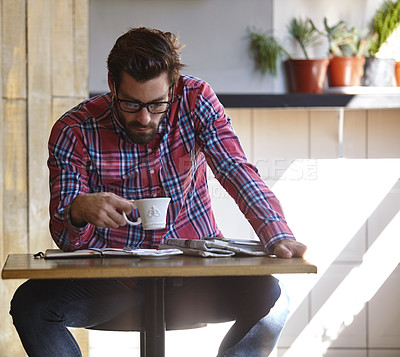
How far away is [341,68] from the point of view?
3.61 metres

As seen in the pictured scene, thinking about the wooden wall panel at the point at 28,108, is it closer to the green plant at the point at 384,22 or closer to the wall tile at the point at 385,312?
the wall tile at the point at 385,312

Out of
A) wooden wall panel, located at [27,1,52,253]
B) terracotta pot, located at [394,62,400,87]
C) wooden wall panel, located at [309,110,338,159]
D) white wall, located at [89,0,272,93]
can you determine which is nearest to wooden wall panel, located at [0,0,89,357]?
wooden wall panel, located at [27,1,52,253]

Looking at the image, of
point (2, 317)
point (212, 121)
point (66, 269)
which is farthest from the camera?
point (2, 317)

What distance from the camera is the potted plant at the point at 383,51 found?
363 centimetres

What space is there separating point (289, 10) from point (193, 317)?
2.22 meters

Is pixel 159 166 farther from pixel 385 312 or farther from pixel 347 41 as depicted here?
pixel 347 41

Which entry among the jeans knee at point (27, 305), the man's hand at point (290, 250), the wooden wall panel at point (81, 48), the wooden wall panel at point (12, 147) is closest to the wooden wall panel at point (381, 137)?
the wooden wall panel at point (81, 48)

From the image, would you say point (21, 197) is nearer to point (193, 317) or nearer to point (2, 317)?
point (2, 317)

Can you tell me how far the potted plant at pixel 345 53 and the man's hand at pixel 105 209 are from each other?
221cm

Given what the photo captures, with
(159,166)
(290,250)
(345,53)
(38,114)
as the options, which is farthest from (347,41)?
(290,250)

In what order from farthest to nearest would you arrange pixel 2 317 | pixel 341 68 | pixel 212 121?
pixel 341 68 < pixel 2 317 < pixel 212 121

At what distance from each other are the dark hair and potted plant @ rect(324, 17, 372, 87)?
1756mm

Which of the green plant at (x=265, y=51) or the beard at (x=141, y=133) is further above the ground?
the green plant at (x=265, y=51)

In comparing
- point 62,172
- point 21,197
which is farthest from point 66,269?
point 21,197
